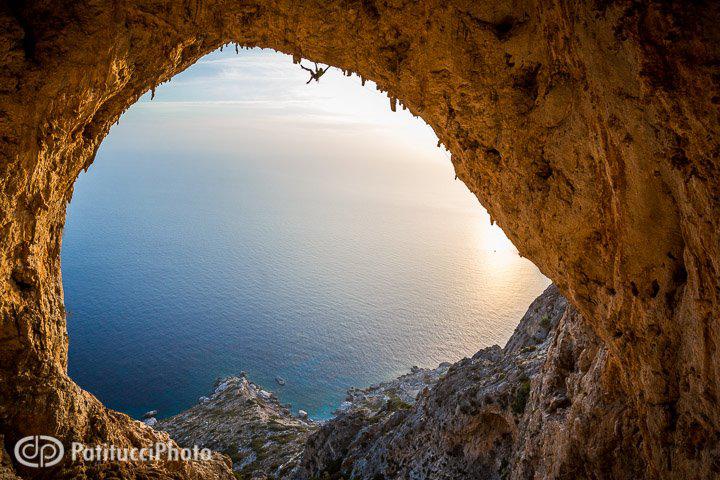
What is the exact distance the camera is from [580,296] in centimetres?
927

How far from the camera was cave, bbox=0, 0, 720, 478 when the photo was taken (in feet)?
20.8

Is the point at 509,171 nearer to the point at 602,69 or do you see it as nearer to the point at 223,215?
the point at 602,69

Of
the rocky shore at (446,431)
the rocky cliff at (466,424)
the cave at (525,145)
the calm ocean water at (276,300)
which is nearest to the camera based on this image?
the cave at (525,145)

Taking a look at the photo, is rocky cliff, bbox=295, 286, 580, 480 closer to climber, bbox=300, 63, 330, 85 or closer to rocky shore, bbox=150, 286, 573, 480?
rocky shore, bbox=150, 286, 573, 480

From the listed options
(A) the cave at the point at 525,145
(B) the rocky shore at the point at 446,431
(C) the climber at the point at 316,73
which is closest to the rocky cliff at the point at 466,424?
(B) the rocky shore at the point at 446,431

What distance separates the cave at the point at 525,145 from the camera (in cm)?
634

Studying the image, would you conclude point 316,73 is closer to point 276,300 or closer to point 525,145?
point 525,145

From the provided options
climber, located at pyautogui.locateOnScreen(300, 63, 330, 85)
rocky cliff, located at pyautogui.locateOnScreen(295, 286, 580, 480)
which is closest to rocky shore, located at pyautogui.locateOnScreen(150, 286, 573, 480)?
rocky cliff, located at pyautogui.locateOnScreen(295, 286, 580, 480)

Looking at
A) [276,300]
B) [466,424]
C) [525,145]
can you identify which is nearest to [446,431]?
[466,424]

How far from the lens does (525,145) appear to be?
28.6ft

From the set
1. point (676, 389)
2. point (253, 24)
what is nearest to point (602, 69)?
point (676, 389)

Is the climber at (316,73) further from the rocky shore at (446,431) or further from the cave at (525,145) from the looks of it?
the rocky shore at (446,431)

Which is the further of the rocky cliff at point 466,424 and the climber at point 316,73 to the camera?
the rocky cliff at point 466,424

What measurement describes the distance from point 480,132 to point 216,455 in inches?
511
